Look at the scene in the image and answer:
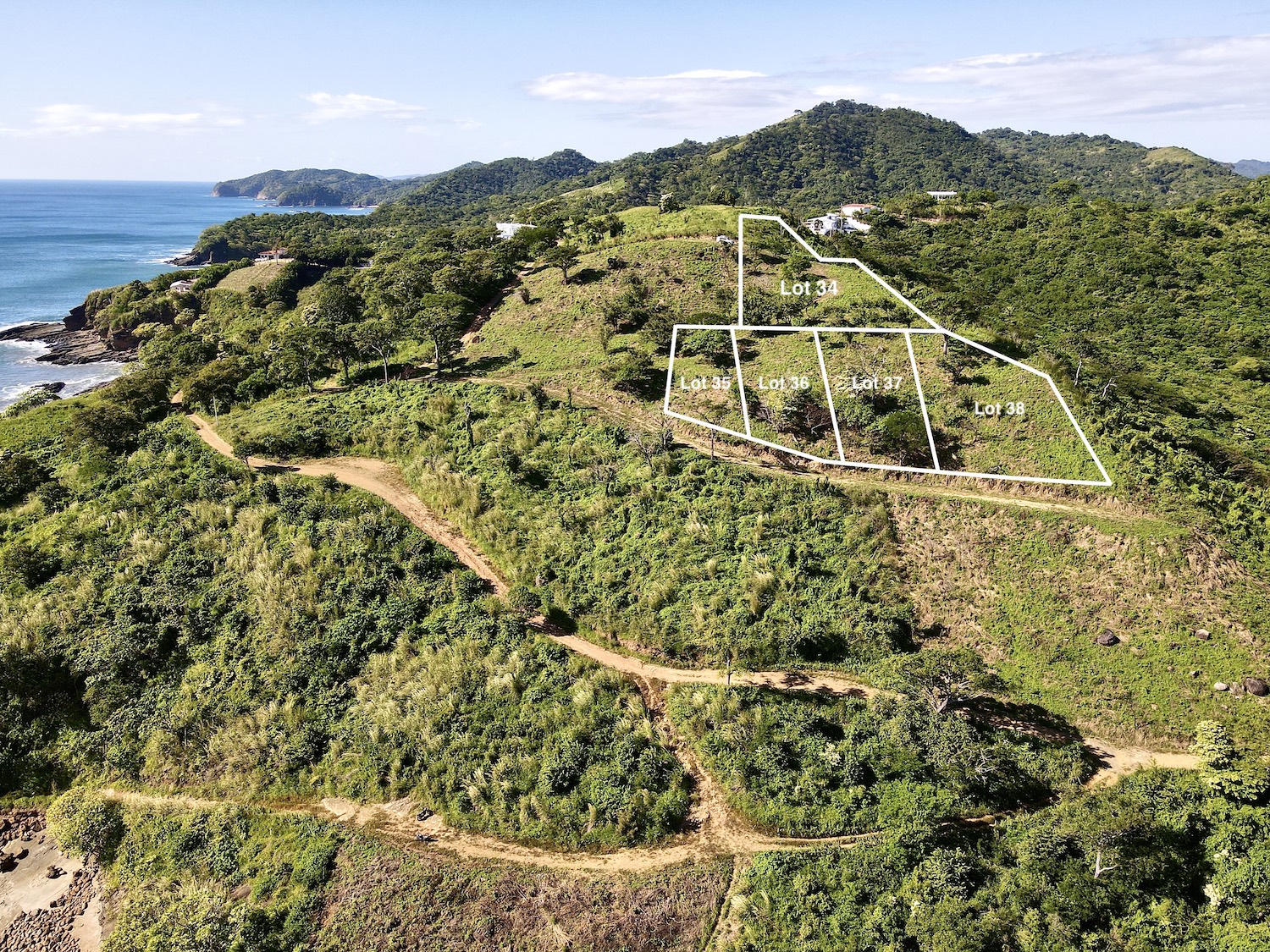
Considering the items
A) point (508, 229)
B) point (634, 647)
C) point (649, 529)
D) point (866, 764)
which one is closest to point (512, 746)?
point (634, 647)

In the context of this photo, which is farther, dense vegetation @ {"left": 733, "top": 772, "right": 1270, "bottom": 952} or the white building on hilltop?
the white building on hilltop

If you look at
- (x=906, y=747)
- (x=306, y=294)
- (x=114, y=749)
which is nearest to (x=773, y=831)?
(x=906, y=747)

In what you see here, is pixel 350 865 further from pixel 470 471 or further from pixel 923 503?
pixel 923 503

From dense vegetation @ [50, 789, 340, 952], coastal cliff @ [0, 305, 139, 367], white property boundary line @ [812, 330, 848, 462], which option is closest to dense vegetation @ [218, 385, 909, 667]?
white property boundary line @ [812, 330, 848, 462]

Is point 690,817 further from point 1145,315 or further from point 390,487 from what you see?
point 1145,315

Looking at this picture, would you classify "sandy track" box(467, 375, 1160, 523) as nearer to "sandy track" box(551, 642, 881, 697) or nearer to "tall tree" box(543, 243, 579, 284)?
"sandy track" box(551, 642, 881, 697)

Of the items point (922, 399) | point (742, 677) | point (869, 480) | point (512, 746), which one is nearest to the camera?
point (512, 746)
